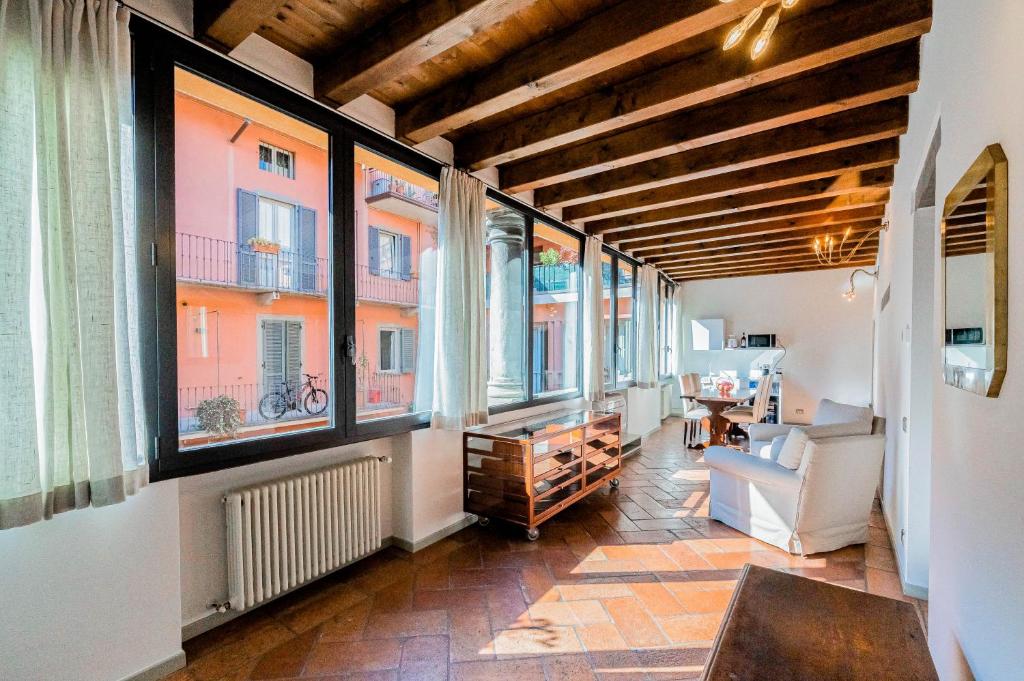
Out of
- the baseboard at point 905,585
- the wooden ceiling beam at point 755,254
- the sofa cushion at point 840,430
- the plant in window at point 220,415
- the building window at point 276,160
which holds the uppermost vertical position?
the wooden ceiling beam at point 755,254

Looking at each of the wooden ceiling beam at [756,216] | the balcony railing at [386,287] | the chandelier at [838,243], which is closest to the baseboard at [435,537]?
the balcony railing at [386,287]

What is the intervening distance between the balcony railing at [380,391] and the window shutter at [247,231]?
78 centimetres

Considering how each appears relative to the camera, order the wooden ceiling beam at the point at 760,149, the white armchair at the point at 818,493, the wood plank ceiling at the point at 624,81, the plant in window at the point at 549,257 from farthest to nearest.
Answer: the plant in window at the point at 549,257 < the white armchair at the point at 818,493 < the wooden ceiling beam at the point at 760,149 < the wood plank ceiling at the point at 624,81

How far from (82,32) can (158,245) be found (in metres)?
0.74

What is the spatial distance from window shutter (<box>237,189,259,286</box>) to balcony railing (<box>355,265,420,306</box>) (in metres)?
0.54

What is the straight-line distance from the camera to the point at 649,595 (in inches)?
96.7

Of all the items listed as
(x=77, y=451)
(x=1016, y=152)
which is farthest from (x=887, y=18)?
(x=77, y=451)

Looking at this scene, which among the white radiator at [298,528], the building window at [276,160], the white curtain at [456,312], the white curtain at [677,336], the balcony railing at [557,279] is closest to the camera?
the white radiator at [298,528]

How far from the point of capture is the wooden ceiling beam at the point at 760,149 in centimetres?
263

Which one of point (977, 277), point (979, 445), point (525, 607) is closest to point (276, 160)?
point (525, 607)

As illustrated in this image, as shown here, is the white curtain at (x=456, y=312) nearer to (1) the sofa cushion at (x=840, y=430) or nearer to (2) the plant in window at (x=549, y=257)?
(2) the plant in window at (x=549, y=257)

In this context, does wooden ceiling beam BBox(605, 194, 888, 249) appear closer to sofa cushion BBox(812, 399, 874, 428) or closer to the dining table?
sofa cushion BBox(812, 399, 874, 428)

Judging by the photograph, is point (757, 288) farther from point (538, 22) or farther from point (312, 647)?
point (312, 647)

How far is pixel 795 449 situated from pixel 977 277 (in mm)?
2203
